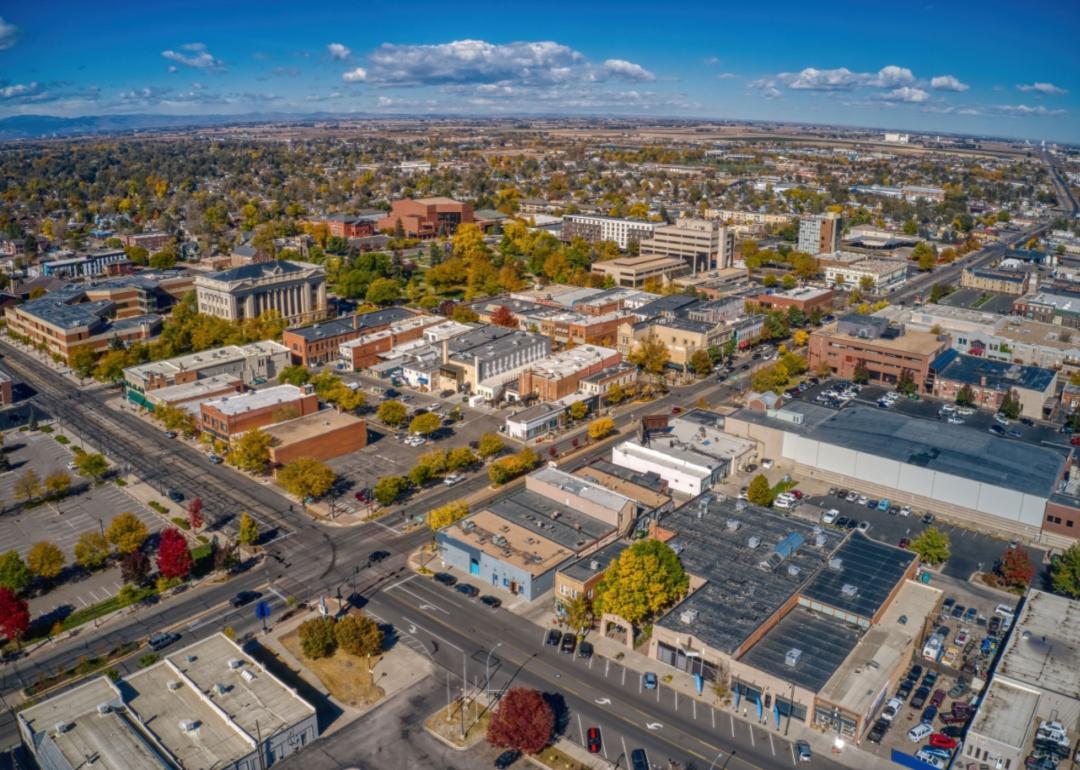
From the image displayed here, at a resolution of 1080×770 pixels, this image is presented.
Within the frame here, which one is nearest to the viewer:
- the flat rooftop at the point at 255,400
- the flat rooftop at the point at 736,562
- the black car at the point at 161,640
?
the flat rooftop at the point at 736,562

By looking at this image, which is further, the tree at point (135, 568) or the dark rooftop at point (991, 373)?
the dark rooftop at point (991, 373)

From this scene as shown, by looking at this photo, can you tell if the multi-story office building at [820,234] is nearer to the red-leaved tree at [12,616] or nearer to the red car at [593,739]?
the red car at [593,739]

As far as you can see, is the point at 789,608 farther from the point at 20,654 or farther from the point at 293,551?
the point at 20,654

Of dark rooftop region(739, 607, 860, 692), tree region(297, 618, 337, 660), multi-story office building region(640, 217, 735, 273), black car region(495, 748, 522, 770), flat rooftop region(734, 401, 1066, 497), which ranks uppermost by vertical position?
multi-story office building region(640, 217, 735, 273)

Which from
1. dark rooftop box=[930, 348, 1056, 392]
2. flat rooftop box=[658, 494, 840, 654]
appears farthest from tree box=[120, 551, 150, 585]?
dark rooftop box=[930, 348, 1056, 392]

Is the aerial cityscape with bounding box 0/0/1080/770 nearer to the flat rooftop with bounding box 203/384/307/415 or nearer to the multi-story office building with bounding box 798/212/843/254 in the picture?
the flat rooftop with bounding box 203/384/307/415

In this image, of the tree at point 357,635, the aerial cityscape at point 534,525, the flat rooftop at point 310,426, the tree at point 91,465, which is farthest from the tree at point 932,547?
the tree at point 91,465
